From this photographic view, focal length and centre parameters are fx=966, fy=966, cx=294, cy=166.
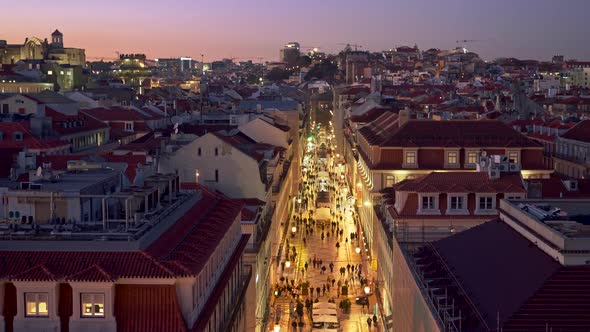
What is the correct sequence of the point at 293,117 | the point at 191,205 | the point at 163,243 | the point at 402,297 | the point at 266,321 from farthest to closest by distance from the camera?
the point at 293,117, the point at 266,321, the point at 402,297, the point at 191,205, the point at 163,243

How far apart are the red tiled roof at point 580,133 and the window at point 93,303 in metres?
62.5

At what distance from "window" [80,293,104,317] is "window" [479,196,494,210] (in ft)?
87.5

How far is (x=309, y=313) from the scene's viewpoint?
53.5 metres

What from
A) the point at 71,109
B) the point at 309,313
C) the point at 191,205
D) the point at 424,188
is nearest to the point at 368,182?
the point at 309,313

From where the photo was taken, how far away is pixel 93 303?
2302cm

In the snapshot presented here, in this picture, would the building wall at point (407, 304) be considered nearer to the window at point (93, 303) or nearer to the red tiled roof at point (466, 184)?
the red tiled roof at point (466, 184)

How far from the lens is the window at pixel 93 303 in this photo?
75.5ft

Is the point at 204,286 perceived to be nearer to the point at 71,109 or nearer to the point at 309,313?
the point at 309,313

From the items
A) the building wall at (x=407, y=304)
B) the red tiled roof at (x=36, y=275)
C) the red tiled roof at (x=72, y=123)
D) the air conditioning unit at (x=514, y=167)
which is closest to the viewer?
the red tiled roof at (x=36, y=275)

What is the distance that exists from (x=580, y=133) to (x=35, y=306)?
6561 centimetres

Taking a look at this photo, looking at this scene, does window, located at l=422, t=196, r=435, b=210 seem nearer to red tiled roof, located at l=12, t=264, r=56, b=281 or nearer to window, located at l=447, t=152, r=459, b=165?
window, located at l=447, t=152, r=459, b=165

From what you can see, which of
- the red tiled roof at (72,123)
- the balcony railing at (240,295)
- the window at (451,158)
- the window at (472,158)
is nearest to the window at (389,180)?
the window at (451,158)

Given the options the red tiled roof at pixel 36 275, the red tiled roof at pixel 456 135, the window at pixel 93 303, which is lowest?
the window at pixel 93 303

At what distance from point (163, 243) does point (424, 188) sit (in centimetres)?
2270
